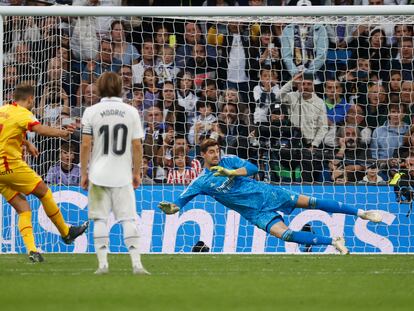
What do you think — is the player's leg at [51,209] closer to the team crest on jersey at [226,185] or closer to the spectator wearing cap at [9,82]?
the team crest on jersey at [226,185]

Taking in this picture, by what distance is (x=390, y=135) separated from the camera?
1609 centimetres

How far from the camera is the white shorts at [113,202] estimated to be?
10.1 metres

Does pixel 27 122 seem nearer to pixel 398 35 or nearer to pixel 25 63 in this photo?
pixel 25 63

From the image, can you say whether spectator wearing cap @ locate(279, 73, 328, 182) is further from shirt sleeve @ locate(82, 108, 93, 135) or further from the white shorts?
shirt sleeve @ locate(82, 108, 93, 135)

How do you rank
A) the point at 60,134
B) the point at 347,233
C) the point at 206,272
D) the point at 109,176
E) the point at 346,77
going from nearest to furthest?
the point at 109,176
the point at 206,272
the point at 60,134
the point at 347,233
the point at 346,77

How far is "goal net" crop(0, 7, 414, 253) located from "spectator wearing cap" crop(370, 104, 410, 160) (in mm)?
21

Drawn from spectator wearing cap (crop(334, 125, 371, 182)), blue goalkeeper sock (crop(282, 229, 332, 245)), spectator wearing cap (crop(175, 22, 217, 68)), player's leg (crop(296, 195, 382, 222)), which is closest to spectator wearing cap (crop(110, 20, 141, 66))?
spectator wearing cap (crop(175, 22, 217, 68))

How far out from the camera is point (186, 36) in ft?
55.3

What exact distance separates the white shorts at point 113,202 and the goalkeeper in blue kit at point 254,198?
108 inches

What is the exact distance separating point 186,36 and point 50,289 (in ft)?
27.4

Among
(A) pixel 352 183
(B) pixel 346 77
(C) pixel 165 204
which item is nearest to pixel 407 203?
(A) pixel 352 183

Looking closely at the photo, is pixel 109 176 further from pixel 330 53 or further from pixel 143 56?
pixel 330 53

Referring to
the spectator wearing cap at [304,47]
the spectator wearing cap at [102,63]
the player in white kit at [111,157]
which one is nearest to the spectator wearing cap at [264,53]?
the spectator wearing cap at [304,47]

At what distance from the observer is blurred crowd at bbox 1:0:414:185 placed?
15.9 m
